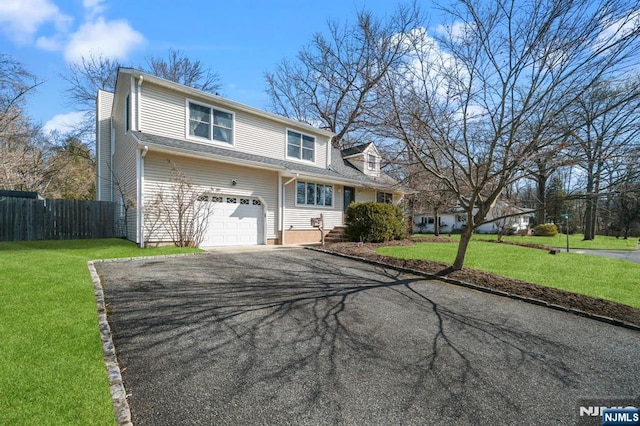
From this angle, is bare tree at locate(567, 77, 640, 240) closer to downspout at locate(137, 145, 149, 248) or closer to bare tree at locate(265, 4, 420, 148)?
bare tree at locate(265, 4, 420, 148)

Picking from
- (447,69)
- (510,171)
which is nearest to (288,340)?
(510,171)

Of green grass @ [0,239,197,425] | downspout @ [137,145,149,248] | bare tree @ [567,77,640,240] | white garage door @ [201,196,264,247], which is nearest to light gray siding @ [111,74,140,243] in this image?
downspout @ [137,145,149,248]

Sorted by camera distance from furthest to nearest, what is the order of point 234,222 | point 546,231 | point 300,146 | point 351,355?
1. point 546,231
2. point 300,146
3. point 234,222
4. point 351,355

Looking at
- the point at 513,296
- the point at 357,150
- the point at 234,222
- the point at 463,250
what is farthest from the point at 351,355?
the point at 357,150

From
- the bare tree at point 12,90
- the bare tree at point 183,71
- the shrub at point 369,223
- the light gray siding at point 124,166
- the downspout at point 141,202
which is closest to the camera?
the downspout at point 141,202

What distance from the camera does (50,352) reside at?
119 inches

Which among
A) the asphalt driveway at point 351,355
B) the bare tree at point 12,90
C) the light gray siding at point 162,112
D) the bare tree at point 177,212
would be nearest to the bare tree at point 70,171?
the bare tree at point 12,90

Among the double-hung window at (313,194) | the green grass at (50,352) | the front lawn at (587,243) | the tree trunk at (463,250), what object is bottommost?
the front lawn at (587,243)

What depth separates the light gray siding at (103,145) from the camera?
14477mm

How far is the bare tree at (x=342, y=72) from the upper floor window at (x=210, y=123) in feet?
16.1

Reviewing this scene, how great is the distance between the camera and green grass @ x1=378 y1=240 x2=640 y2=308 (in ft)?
22.0

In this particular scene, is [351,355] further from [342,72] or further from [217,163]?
[342,72]

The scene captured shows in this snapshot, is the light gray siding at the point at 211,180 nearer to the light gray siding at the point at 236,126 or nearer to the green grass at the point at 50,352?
the light gray siding at the point at 236,126

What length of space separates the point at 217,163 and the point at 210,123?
2.08 metres
